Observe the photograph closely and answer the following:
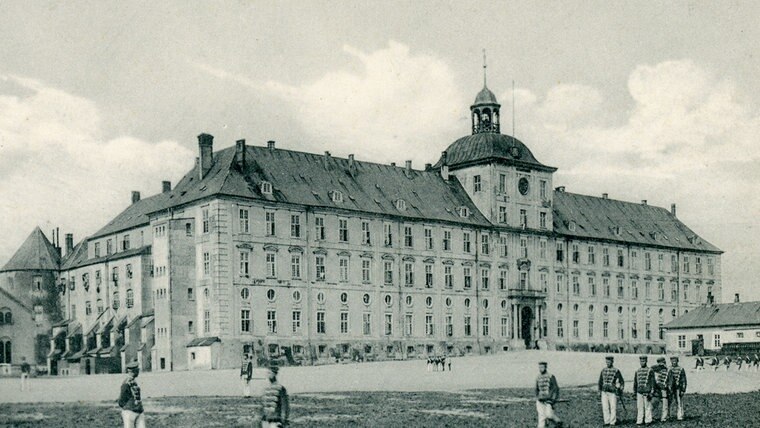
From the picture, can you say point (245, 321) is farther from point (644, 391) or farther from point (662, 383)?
point (644, 391)

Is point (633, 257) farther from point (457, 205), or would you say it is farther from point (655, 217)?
point (457, 205)

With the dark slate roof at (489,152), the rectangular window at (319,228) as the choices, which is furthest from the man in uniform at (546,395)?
the dark slate roof at (489,152)

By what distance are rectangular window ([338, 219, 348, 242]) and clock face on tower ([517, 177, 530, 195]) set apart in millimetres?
16721

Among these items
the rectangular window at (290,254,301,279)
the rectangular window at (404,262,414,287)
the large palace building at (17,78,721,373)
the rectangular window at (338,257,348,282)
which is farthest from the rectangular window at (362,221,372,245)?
the rectangular window at (290,254,301,279)

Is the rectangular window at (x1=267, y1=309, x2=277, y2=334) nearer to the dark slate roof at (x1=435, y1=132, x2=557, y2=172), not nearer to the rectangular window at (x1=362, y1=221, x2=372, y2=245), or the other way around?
the rectangular window at (x1=362, y1=221, x2=372, y2=245)

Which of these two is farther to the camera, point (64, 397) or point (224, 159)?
point (224, 159)

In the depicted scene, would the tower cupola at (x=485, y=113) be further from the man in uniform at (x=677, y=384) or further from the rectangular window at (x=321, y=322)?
the man in uniform at (x=677, y=384)

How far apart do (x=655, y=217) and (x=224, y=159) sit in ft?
146

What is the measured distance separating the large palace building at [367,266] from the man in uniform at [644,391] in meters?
39.3

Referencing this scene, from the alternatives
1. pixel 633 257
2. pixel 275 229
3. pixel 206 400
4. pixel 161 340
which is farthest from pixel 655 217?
pixel 206 400

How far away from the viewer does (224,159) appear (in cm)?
7012

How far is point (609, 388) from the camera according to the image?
90.4 feet

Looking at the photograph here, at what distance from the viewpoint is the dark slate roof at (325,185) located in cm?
6848

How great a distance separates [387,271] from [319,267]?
5624 mm
